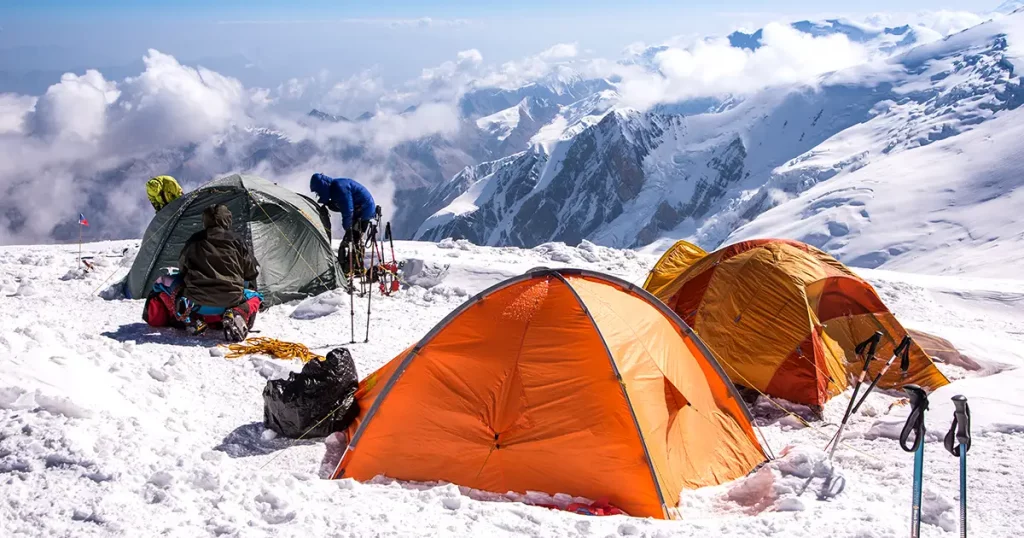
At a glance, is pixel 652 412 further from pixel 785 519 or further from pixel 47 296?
pixel 47 296

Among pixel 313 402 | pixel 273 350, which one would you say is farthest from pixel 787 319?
pixel 273 350

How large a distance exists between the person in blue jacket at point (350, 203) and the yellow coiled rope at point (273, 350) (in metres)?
4.28

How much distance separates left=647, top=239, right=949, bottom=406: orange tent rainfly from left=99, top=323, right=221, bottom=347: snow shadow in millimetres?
Answer: 7143

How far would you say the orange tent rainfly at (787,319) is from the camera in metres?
9.33

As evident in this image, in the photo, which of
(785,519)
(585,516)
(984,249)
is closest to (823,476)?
(785,519)

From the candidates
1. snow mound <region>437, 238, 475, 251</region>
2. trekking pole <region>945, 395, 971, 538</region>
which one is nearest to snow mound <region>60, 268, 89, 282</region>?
snow mound <region>437, 238, 475, 251</region>

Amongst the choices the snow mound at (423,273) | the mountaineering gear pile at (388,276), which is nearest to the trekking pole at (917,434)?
the mountaineering gear pile at (388,276)

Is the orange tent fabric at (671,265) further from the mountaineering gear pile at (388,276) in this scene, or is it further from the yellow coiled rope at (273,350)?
Result: the yellow coiled rope at (273,350)

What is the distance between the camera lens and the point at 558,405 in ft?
21.3

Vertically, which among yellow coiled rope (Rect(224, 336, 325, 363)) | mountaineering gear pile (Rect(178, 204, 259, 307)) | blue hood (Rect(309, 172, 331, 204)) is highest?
blue hood (Rect(309, 172, 331, 204))

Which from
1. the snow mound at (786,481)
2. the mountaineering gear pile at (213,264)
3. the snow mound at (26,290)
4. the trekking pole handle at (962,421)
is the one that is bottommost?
the snow mound at (26,290)

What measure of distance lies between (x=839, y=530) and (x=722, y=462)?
1.87 meters

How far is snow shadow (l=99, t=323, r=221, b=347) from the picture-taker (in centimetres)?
996

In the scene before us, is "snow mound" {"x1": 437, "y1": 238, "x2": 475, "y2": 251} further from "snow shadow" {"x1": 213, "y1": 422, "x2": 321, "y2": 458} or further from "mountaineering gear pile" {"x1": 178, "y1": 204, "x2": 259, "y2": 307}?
"snow shadow" {"x1": 213, "y1": 422, "x2": 321, "y2": 458}
